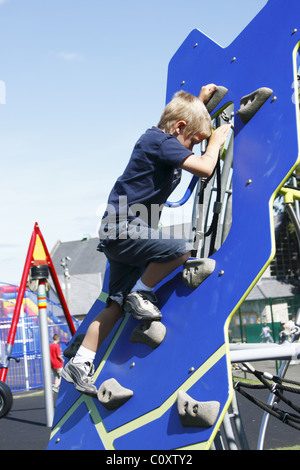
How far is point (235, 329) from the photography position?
22.6m

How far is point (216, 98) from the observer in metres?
2.50

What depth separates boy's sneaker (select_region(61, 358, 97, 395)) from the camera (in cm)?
212

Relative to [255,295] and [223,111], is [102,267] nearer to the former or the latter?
[255,295]

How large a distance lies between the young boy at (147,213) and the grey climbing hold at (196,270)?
58 millimetres

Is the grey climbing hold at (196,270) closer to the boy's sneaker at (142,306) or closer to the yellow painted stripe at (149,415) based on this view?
the boy's sneaker at (142,306)

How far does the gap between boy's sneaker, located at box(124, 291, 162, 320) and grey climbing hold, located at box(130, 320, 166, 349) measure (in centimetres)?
3

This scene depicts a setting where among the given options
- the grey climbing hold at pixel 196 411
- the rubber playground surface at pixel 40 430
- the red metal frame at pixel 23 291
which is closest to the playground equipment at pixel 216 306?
the grey climbing hold at pixel 196 411

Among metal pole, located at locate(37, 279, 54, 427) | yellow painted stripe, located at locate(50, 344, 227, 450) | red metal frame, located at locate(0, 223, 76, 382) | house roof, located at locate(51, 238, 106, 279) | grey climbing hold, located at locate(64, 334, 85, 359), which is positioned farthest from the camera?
house roof, located at locate(51, 238, 106, 279)

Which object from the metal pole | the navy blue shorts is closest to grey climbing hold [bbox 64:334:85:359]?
the navy blue shorts

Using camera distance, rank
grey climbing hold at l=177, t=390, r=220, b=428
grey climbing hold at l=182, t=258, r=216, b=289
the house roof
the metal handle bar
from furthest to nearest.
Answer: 1. the house roof
2. the metal handle bar
3. grey climbing hold at l=182, t=258, r=216, b=289
4. grey climbing hold at l=177, t=390, r=220, b=428

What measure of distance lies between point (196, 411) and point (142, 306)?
495mm

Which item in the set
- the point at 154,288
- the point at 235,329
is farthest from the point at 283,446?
the point at 235,329

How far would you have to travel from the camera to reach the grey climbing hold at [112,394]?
6.66 ft

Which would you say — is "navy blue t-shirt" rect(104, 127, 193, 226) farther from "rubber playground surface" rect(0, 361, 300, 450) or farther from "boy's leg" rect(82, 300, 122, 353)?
"rubber playground surface" rect(0, 361, 300, 450)
